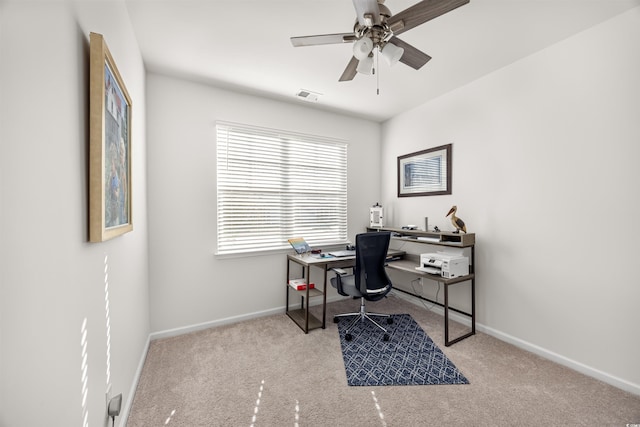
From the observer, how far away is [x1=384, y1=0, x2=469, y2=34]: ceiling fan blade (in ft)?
4.78


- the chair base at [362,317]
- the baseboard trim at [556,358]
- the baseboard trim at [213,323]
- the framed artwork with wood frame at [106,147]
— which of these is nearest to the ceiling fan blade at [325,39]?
the framed artwork with wood frame at [106,147]

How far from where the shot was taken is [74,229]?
1025 millimetres

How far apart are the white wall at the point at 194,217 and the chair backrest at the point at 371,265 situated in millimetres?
1144

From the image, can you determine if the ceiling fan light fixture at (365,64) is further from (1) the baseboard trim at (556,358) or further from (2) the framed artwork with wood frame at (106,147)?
(1) the baseboard trim at (556,358)

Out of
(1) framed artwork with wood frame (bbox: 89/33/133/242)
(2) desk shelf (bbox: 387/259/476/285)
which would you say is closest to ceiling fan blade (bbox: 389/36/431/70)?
(1) framed artwork with wood frame (bbox: 89/33/133/242)

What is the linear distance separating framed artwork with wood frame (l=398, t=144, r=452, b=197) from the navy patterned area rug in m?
1.69

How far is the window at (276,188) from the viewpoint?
10.5ft

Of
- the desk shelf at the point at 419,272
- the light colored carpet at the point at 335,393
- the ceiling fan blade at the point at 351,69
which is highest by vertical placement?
the ceiling fan blade at the point at 351,69

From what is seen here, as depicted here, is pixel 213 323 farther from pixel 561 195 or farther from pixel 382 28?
pixel 561 195

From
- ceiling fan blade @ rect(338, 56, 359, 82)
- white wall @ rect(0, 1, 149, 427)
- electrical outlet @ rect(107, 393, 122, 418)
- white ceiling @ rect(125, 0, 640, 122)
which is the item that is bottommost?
electrical outlet @ rect(107, 393, 122, 418)

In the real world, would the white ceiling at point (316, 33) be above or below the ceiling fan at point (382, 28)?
above

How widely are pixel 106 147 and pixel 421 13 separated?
1.80m

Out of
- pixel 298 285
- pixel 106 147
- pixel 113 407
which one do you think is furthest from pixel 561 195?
pixel 113 407

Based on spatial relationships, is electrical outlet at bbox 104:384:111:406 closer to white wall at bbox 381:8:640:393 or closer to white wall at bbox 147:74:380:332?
white wall at bbox 147:74:380:332
